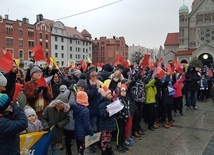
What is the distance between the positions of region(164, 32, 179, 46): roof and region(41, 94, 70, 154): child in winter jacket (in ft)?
202

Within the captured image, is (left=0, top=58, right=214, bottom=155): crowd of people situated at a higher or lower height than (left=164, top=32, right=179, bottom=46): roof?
lower

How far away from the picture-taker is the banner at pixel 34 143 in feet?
12.8

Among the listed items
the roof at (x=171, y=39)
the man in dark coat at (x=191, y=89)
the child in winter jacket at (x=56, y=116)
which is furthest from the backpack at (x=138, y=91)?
the roof at (x=171, y=39)

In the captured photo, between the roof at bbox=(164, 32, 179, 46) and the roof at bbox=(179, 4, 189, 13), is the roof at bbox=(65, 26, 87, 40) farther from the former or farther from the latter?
the roof at bbox=(179, 4, 189, 13)

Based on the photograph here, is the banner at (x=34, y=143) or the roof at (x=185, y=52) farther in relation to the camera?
the roof at (x=185, y=52)

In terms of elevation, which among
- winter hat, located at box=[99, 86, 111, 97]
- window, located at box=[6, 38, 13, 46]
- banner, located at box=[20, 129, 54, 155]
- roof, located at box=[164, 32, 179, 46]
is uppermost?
roof, located at box=[164, 32, 179, 46]

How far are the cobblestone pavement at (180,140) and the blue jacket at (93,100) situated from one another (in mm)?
972

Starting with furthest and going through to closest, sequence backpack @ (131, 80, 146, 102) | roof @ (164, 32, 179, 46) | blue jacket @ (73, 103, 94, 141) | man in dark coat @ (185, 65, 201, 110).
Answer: roof @ (164, 32, 179, 46), man in dark coat @ (185, 65, 201, 110), backpack @ (131, 80, 146, 102), blue jacket @ (73, 103, 94, 141)

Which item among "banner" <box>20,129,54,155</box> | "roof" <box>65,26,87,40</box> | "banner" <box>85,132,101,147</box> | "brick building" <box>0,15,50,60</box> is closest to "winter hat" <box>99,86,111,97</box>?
"banner" <box>85,132,101,147</box>

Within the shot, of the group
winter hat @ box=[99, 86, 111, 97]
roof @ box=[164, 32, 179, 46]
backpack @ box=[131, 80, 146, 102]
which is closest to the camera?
winter hat @ box=[99, 86, 111, 97]

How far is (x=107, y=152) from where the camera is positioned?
18.0 ft

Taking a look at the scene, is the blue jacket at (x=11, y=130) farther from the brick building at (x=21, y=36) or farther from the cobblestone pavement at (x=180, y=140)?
the brick building at (x=21, y=36)

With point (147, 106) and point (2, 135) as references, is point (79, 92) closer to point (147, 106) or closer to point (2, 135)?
point (2, 135)

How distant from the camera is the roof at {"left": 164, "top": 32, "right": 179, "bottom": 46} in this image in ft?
209
